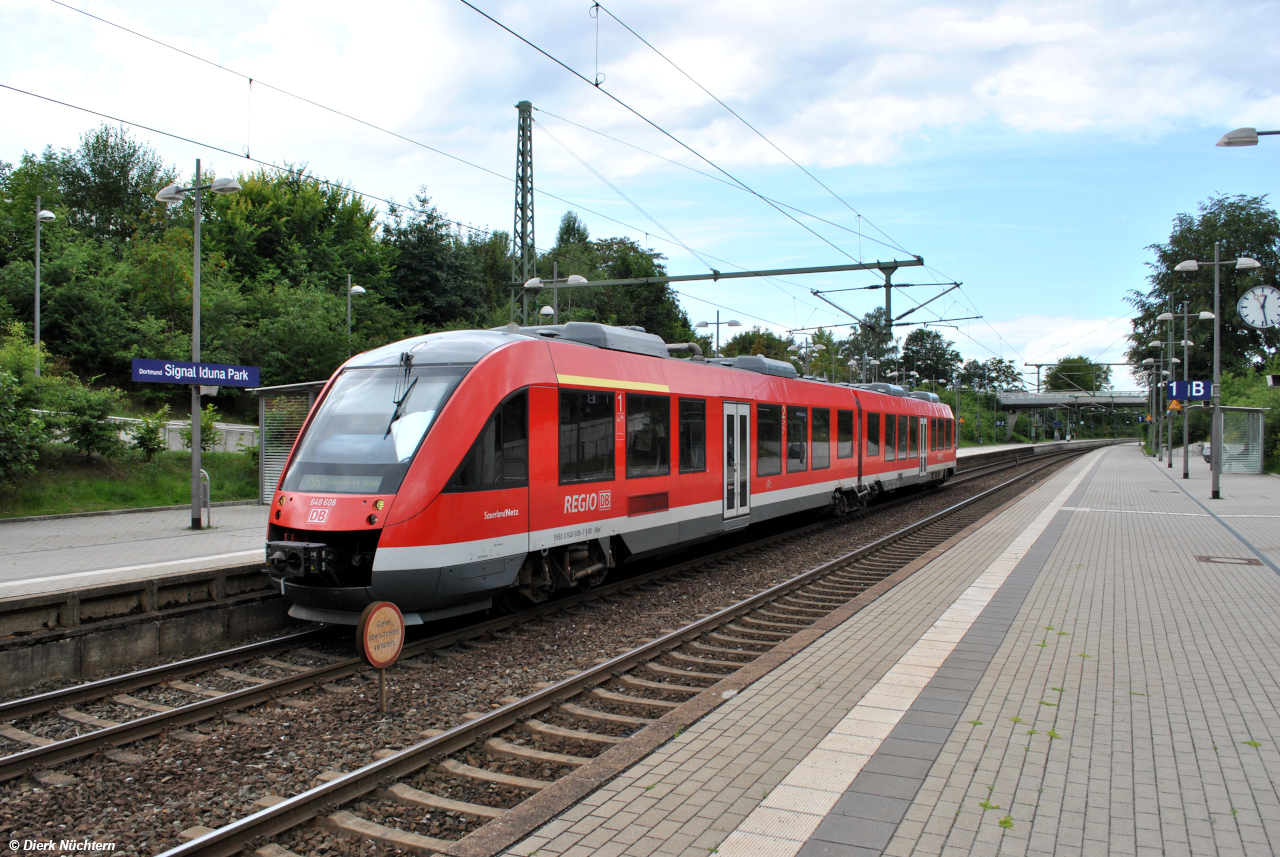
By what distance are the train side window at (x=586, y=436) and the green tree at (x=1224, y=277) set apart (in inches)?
2141

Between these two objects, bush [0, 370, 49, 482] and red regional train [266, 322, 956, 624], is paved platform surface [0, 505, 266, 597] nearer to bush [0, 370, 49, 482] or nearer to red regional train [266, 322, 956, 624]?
bush [0, 370, 49, 482]

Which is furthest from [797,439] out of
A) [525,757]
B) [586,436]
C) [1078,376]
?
[1078,376]

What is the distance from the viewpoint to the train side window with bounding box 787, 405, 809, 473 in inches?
612

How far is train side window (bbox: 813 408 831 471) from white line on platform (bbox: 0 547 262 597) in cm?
1040

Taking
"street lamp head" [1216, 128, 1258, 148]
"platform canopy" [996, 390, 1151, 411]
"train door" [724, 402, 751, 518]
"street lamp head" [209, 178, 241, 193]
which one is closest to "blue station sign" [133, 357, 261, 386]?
"street lamp head" [209, 178, 241, 193]

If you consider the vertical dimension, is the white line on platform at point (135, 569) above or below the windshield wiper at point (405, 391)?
below

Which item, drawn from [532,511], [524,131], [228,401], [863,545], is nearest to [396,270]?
[228,401]

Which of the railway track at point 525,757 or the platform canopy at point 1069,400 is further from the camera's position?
the platform canopy at point 1069,400

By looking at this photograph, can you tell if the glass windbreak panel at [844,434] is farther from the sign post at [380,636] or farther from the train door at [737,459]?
the sign post at [380,636]

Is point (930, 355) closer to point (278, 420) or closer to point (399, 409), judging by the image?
point (278, 420)

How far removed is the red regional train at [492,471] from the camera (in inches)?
289

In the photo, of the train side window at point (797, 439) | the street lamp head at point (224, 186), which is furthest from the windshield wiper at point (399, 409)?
the train side window at point (797, 439)

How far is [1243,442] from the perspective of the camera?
32.6 meters

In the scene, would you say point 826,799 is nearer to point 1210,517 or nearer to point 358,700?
point 358,700
